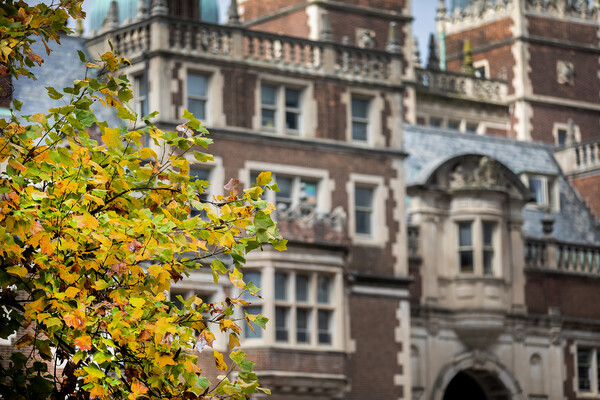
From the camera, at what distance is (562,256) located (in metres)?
53.5

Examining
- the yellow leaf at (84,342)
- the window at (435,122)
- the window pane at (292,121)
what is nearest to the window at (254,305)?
the window pane at (292,121)

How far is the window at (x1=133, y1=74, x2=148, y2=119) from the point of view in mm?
44125

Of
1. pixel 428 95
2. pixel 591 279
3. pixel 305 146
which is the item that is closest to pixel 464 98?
pixel 428 95

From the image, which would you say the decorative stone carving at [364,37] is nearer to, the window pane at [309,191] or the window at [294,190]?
the window pane at [309,191]

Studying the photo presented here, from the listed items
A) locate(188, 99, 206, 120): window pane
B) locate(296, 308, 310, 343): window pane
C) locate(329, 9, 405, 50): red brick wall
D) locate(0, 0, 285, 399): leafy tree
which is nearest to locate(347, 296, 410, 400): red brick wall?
locate(296, 308, 310, 343): window pane

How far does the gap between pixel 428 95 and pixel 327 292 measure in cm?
2746

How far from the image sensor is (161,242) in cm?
1764

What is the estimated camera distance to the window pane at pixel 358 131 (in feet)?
156

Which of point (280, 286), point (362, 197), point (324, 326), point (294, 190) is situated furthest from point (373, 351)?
point (294, 190)

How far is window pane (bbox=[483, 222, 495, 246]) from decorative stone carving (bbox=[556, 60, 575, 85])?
83.5 ft

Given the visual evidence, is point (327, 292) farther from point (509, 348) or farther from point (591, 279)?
point (591, 279)

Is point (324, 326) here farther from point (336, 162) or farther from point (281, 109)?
point (281, 109)

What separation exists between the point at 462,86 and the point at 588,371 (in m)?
22.5

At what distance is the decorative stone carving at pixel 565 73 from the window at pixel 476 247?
25.5 meters
